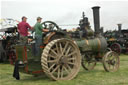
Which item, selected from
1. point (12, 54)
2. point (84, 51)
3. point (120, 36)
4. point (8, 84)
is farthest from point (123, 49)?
point (8, 84)

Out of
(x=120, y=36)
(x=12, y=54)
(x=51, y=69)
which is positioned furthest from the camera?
(x=120, y=36)

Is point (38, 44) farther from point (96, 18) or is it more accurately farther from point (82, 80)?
point (96, 18)

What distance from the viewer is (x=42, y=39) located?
240 inches

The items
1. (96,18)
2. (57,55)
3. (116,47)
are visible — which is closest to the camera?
(57,55)

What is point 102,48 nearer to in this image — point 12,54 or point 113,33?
point 12,54

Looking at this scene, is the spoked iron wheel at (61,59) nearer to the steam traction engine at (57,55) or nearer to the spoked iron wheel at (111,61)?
the steam traction engine at (57,55)

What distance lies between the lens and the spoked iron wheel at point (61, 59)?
219 inches

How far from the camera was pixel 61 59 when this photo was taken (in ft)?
19.4

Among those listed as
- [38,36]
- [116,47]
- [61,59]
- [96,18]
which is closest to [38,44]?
[38,36]

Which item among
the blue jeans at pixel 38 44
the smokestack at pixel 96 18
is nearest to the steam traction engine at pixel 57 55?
the blue jeans at pixel 38 44

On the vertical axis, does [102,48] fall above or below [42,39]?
below

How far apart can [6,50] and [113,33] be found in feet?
32.6

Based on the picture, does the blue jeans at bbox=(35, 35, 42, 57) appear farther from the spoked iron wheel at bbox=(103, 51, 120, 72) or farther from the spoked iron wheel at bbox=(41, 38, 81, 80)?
the spoked iron wheel at bbox=(103, 51, 120, 72)

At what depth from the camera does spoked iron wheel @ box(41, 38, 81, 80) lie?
5.55 meters
